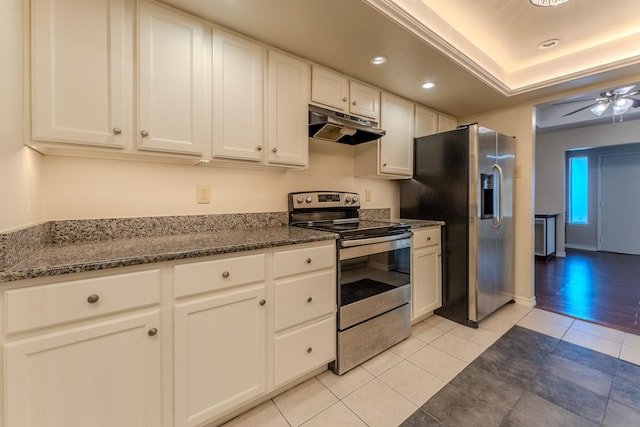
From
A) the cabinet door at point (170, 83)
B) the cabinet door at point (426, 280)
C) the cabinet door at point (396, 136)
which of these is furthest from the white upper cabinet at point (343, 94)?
the cabinet door at point (426, 280)

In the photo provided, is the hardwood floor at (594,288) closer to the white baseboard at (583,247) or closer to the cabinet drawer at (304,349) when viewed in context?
the white baseboard at (583,247)

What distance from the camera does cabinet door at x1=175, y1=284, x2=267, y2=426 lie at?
3.99ft

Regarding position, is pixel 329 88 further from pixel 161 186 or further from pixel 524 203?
pixel 524 203

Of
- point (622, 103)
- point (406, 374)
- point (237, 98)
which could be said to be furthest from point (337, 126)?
point (622, 103)

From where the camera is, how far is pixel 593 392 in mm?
1602

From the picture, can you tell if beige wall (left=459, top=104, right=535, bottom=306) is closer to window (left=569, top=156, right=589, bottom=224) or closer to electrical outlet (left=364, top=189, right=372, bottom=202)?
electrical outlet (left=364, top=189, right=372, bottom=202)

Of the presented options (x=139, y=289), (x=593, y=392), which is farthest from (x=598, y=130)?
(x=139, y=289)

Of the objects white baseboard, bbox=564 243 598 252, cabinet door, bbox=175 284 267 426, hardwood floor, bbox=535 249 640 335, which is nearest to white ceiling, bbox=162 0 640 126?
cabinet door, bbox=175 284 267 426

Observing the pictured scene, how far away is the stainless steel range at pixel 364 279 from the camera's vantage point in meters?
1.79

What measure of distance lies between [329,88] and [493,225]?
6.41 feet

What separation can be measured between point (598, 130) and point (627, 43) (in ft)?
12.6

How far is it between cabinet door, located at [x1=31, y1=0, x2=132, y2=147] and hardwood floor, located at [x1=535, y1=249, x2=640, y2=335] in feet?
13.0

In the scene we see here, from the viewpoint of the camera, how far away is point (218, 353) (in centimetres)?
131

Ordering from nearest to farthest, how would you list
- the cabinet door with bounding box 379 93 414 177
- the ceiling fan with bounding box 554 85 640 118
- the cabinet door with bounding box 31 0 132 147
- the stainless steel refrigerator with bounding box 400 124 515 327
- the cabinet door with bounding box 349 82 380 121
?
1. the cabinet door with bounding box 31 0 132 147
2. the cabinet door with bounding box 349 82 380 121
3. the stainless steel refrigerator with bounding box 400 124 515 327
4. the cabinet door with bounding box 379 93 414 177
5. the ceiling fan with bounding box 554 85 640 118
